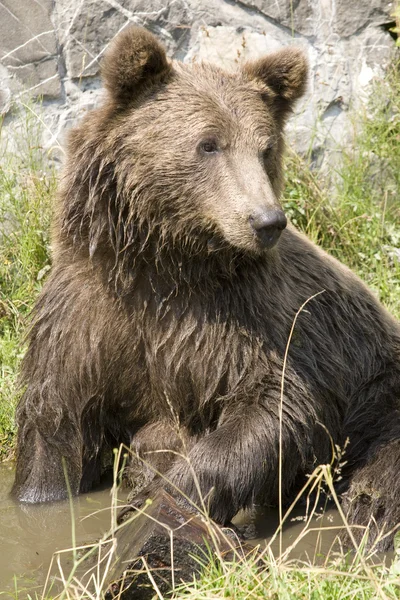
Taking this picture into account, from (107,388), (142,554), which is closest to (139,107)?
(107,388)

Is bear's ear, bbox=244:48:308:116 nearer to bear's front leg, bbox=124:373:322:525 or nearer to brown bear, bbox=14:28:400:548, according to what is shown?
brown bear, bbox=14:28:400:548

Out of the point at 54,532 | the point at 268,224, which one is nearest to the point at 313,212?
the point at 268,224

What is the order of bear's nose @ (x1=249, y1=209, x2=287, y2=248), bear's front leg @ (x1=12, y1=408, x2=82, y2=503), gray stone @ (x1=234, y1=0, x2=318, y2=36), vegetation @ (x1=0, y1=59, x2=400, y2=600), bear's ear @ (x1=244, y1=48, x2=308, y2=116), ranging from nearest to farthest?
bear's nose @ (x1=249, y1=209, x2=287, y2=248) → bear's ear @ (x1=244, y1=48, x2=308, y2=116) → bear's front leg @ (x1=12, y1=408, x2=82, y2=503) → vegetation @ (x1=0, y1=59, x2=400, y2=600) → gray stone @ (x1=234, y1=0, x2=318, y2=36)

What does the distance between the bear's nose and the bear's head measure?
0.17 meters

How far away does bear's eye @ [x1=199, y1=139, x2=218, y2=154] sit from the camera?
4.91 m

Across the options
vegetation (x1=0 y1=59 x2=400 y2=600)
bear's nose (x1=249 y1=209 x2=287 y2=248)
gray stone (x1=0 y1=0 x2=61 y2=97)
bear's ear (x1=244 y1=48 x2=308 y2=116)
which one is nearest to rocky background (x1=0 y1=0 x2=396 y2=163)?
gray stone (x1=0 y1=0 x2=61 y2=97)

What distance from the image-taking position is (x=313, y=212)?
7789 millimetres

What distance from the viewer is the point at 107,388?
17.4ft

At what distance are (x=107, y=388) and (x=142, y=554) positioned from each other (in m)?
1.40

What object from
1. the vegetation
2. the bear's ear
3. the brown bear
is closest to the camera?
the brown bear

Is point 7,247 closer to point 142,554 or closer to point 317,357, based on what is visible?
point 317,357

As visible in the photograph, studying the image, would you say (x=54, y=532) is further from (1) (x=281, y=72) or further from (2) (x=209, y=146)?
(1) (x=281, y=72)

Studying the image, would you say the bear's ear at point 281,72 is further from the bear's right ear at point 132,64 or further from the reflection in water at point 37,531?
the reflection in water at point 37,531

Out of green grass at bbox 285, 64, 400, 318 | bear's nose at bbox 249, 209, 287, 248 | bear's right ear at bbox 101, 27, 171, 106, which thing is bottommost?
green grass at bbox 285, 64, 400, 318
